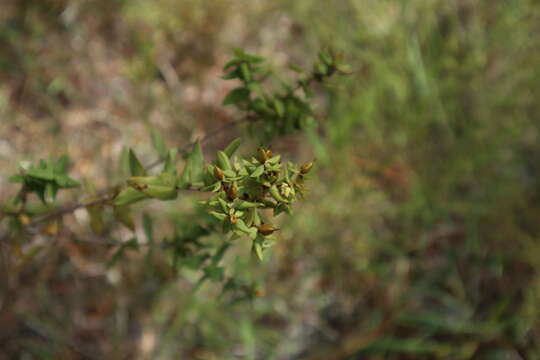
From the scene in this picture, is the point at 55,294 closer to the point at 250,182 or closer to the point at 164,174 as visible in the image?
the point at 164,174

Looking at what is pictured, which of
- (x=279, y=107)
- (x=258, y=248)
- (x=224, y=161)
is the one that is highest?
(x=279, y=107)

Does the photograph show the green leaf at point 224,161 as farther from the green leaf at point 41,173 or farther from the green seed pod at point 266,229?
the green leaf at point 41,173

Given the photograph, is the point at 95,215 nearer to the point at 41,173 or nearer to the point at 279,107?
the point at 41,173

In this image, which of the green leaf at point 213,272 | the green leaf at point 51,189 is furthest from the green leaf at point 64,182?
the green leaf at point 213,272

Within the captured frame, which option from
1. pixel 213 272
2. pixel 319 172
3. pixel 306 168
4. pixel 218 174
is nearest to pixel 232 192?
pixel 218 174

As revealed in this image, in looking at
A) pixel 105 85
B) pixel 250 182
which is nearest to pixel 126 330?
pixel 105 85

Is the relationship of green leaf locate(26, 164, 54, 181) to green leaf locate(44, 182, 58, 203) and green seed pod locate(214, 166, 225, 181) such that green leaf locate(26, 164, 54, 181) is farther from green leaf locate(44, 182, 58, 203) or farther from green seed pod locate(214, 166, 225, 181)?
green seed pod locate(214, 166, 225, 181)
